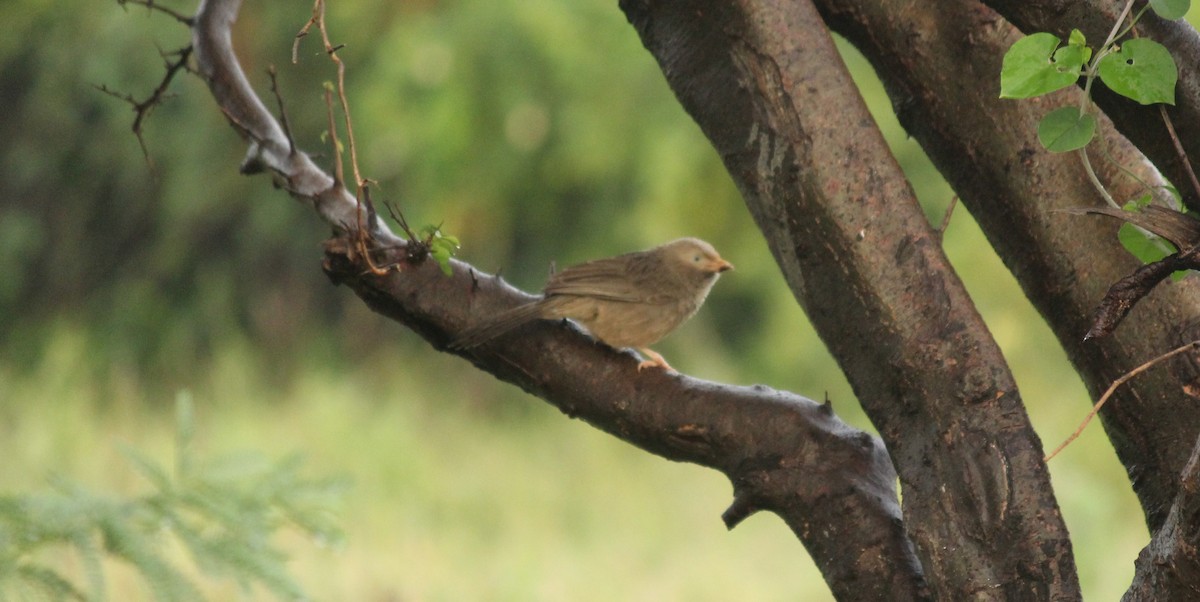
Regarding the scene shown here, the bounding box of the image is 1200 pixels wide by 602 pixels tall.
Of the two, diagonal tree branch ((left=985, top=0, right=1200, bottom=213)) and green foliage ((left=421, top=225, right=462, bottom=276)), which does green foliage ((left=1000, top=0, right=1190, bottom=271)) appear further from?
green foliage ((left=421, top=225, right=462, bottom=276))

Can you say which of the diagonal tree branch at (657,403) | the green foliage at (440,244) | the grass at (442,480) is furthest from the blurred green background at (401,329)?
the green foliage at (440,244)

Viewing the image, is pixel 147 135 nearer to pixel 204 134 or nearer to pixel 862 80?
pixel 204 134

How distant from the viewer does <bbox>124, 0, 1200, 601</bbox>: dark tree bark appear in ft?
4.93

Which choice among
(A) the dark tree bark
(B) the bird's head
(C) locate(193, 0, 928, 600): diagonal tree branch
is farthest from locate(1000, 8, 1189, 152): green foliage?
(B) the bird's head

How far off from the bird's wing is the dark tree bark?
524 millimetres

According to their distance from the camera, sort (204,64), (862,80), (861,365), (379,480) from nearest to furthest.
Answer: (861,365)
(204,64)
(379,480)
(862,80)

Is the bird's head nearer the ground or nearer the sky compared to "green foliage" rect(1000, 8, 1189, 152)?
nearer the sky

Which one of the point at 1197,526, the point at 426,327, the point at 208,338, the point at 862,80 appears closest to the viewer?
the point at 1197,526

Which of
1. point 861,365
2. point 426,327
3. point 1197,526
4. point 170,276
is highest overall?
point 170,276

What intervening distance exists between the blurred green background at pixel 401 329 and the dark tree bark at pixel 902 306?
2727 millimetres

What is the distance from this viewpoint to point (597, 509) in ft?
17.2

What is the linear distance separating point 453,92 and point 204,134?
2.04 meters

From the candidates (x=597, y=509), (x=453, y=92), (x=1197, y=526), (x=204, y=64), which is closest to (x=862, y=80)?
(x=453, y=92)

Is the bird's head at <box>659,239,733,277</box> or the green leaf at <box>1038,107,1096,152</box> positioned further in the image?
the bird's head at <box>659,239,733,277</box>
